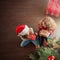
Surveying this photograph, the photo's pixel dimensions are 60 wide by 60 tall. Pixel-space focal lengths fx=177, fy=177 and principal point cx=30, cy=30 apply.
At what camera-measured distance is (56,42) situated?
133cm

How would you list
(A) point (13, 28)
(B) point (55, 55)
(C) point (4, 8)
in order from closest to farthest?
(B) point (55, 55)
(A) point (13, 28)
(C) point (4, 8)

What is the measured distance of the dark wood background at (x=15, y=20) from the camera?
1.35 m

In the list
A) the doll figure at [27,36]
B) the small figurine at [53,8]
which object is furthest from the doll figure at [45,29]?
the small figurine at [53,8]

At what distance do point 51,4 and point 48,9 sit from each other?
0.17 ft

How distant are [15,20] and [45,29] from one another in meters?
0.32

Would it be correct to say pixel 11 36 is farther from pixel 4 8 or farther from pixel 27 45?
pixel 4 8

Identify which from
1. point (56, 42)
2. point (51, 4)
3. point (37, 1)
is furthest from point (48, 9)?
point (56, 42)

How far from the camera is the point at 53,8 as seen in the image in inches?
59.5

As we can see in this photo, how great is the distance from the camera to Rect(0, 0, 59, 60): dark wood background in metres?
1.35

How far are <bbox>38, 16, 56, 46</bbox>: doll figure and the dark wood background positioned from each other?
0.09 metres

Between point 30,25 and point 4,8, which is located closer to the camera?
point 30,25

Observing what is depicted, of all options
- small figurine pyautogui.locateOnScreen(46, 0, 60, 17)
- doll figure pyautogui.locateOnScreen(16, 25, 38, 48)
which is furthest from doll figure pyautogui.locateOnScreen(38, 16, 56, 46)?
small figurine pyautogui.locateOnScreen(46, 0, 60, 17)

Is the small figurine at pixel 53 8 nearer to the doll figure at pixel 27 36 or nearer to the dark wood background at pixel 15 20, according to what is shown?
the dark wood background at pixel 15 20

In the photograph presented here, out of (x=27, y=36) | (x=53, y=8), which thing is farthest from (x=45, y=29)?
(x=53, y=8)
